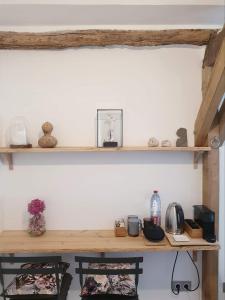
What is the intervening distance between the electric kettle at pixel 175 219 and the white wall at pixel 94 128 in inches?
6.5

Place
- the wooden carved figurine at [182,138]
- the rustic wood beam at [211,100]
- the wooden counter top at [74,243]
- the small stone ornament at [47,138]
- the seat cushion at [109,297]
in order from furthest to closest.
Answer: the wooden carved figurine at [182,138] → the small stone ornament at [47,138] → the wooden counter top at [74,243] → the seat cushion at [109,297] → the rustic wood beam at [211,100]

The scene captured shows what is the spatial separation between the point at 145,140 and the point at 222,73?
2.63ft

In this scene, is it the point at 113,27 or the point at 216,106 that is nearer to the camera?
the point at 216,106

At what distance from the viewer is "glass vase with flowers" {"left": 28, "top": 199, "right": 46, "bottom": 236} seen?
2027 millimetres

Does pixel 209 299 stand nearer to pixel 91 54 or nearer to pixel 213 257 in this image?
pixel 213 257

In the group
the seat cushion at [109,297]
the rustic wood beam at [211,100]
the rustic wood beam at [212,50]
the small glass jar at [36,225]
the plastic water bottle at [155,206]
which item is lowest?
the seat cushion at [109,297]

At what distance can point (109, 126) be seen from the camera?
209 cm

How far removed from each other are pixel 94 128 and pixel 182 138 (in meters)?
0.73

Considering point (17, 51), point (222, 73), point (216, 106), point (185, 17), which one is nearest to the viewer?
point (222, 73)

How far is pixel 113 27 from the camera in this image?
2.06m

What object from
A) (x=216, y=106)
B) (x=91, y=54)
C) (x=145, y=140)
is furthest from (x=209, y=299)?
(x=91, y=54)

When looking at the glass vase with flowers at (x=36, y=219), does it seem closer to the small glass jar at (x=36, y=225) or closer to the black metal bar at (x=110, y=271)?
the small glass jar at (x=36, y=225)

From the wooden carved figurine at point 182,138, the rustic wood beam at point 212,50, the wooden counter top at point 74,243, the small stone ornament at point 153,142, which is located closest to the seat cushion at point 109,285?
the wooden counter top at point 74,243

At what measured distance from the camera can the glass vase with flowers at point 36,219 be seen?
2.03 metres
